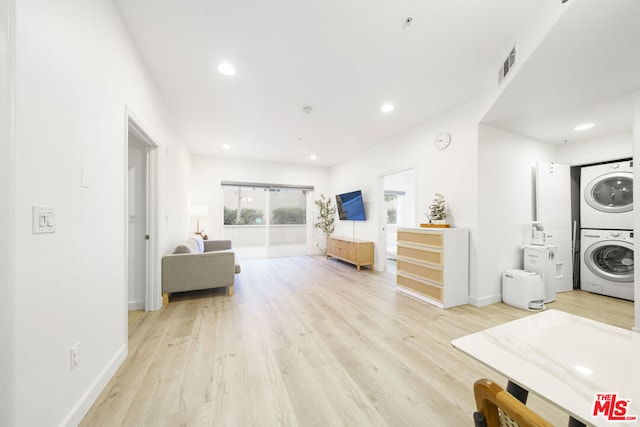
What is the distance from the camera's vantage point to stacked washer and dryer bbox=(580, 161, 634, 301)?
3.23 metres

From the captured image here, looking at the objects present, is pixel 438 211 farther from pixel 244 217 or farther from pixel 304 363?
pixel 244 217

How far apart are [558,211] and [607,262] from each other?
0.96m

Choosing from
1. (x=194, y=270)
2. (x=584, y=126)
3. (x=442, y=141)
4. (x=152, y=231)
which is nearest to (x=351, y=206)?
(x=442, y=141)

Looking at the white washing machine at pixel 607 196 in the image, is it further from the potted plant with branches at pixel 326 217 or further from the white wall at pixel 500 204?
the potted plant with branches at pixel 326 217

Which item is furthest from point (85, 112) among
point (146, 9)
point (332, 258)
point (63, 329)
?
point (332, 258)

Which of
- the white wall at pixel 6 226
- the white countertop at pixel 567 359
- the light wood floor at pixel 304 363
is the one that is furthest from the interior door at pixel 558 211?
the white wall at pixel 6 226

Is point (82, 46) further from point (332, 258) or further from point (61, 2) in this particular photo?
point (332, 258)

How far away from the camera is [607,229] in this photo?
11.2 ft

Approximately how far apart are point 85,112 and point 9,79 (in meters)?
0.55

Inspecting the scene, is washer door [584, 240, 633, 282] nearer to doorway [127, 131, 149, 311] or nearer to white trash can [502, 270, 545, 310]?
white trash can [502, 270, 545, 310]

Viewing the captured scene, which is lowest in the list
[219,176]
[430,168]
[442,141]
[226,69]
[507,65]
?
[430,168]

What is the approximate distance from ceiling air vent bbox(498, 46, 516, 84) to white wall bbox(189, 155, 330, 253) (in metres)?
4.99

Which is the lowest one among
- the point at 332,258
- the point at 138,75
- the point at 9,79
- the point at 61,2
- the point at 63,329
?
the point at 332,258

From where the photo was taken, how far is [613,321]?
262cm
